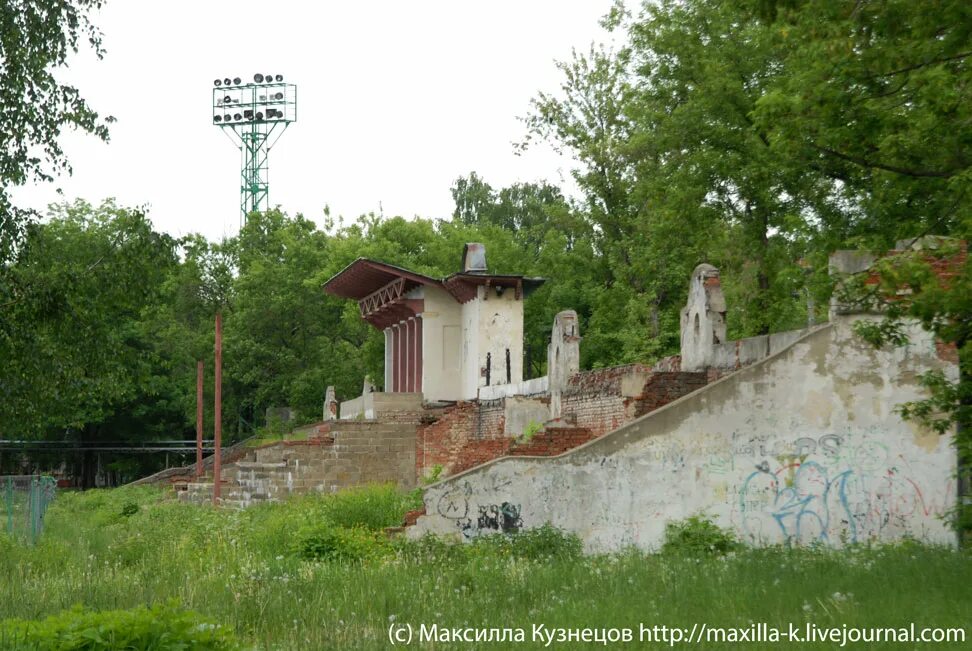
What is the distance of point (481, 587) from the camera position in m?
13.4

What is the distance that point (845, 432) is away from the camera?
17.4m

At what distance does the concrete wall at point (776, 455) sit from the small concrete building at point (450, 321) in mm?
15603

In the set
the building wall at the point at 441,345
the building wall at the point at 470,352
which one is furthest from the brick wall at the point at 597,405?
the building wall at the point at 441,345

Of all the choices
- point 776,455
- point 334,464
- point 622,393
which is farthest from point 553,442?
point 334,464

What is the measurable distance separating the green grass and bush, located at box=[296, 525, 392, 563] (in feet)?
0.32

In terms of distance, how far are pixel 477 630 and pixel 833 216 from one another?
1595cm

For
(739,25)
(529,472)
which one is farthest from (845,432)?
(739,25)

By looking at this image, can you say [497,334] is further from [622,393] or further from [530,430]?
[622,393]

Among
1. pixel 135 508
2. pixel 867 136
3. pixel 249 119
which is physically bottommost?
pixel 135 508

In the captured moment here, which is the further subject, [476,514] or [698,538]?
[476,514]

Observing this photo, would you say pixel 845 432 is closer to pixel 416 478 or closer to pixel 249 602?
pixel 249 602

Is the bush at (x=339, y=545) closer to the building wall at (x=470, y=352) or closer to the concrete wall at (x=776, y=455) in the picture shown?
the concrete wall at (x=776, y=455)

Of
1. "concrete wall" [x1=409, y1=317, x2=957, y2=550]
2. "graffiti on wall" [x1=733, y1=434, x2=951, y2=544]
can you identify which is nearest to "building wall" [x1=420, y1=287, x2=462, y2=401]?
"concrete wall" [x1=409, y1=317, x2=957, y2=550]

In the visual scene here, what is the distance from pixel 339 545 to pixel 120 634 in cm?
884
